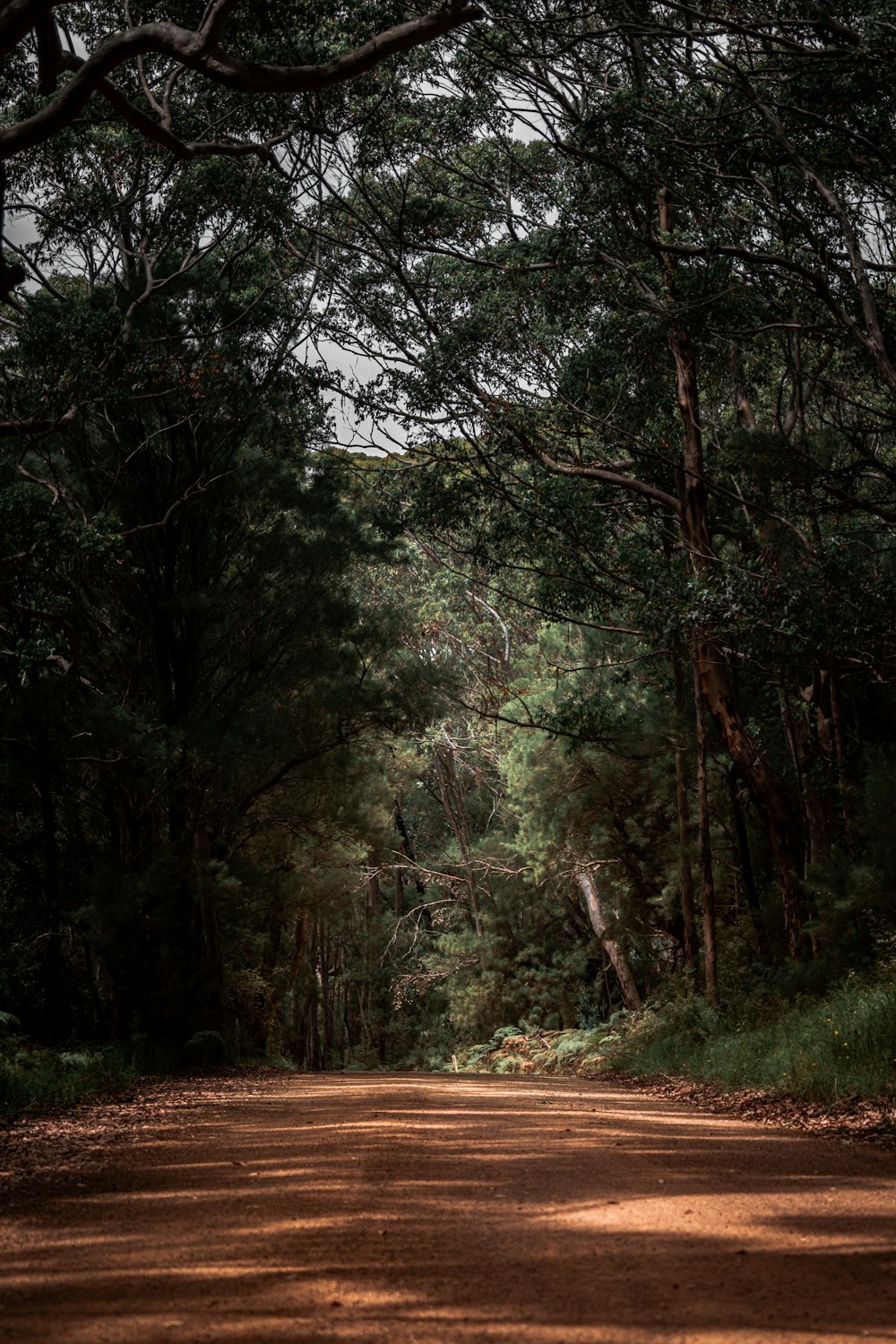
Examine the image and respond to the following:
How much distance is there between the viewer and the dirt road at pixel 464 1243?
10.6 ft

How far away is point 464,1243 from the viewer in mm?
4191

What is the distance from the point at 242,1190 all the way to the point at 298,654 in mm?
12359

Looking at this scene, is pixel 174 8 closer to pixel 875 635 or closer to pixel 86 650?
pixel 86 650

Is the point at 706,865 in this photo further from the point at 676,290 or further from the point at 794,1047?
the point at 676,290

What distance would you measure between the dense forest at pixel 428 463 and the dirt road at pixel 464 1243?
17.0ft

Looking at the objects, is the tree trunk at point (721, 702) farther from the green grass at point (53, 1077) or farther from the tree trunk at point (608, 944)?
the tree trunk at point (608, 944)

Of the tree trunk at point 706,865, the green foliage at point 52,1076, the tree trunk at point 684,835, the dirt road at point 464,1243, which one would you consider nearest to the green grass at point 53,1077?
the green foliage at point 52,1076

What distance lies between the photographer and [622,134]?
41.4 feet

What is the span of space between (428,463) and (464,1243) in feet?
45.6

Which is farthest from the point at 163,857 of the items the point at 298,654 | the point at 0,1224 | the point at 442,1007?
the point at 442,1007

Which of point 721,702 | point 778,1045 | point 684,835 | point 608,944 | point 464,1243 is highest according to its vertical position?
point 721,702

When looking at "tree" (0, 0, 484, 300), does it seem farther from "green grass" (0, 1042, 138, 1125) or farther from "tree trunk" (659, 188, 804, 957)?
"green grass" (0, 1042, 138, 1125)

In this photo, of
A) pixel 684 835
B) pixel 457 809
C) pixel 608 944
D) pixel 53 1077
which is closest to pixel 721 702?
pixel 684 835

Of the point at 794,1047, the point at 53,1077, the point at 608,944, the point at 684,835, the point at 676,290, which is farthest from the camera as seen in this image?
the point at 608,944
